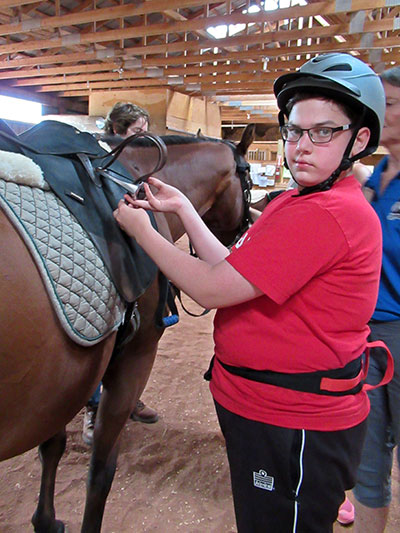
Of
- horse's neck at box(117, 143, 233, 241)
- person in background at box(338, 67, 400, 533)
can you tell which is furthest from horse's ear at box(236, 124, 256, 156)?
person in background at box(338, 67, 400, 533)

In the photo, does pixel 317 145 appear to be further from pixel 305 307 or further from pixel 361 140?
pixel 305 307

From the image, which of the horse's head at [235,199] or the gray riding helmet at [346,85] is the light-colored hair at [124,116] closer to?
the horse's head at [235,199]

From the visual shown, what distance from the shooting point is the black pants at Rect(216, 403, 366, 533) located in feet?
3.04

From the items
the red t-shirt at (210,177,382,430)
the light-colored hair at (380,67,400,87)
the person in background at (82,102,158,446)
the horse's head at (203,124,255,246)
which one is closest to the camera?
the red t-shirt at (210,177,382,430)

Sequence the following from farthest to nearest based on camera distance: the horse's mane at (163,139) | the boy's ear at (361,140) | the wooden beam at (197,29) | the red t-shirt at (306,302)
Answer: the wooden beam at (197,29) < the horse's mane at (163,139) < the boy's ear at (361,140) < the red t-shirt at (306,302)

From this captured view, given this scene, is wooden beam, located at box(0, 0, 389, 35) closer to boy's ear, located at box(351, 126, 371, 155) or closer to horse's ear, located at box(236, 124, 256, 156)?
horse's ear, located at box(236, 124, 256, 156)

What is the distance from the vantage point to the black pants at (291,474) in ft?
3.04

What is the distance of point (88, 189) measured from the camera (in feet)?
4.26

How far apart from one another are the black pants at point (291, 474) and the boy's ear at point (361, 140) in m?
0.69

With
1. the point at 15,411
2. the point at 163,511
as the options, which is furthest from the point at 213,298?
the point at 163,511

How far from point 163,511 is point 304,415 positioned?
149 cm

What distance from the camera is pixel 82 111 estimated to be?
36.7 ft

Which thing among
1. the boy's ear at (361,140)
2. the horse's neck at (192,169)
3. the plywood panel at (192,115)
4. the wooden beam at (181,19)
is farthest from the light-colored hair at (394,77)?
the plywood panel at (192,115)

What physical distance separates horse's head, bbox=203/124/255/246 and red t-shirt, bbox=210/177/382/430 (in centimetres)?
134
